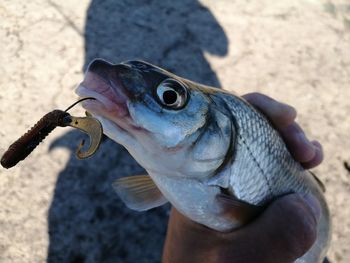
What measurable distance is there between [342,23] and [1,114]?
2532mm

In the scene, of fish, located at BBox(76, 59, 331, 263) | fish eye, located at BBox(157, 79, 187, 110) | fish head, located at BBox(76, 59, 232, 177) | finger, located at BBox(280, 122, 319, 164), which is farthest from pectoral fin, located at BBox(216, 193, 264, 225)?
finger, located at BBox(280, 122, 319, 164)

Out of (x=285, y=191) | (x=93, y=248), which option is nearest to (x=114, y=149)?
(x=93, y=248)

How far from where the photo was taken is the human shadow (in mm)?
2139

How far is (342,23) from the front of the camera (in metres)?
3.35

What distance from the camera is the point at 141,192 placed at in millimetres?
1630

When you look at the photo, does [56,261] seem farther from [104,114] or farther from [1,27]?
[1,27]

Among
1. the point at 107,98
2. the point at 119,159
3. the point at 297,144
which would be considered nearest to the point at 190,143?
the point at 107,98

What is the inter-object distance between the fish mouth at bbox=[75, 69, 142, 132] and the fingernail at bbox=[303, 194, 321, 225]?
79cm

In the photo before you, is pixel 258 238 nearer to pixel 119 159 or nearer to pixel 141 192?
pixel 141 192

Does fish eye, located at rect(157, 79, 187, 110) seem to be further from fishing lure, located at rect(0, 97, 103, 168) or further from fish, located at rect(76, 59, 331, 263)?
fishing lure, located at rect(0, 97, 103, 168)

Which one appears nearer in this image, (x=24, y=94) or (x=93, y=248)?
(x=93, y=248)

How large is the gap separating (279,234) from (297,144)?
60 cm

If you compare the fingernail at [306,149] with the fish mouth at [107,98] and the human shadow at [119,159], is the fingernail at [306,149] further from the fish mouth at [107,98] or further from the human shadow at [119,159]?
the fish mouth at [107,98]

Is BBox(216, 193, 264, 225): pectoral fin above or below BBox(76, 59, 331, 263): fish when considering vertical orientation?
below
